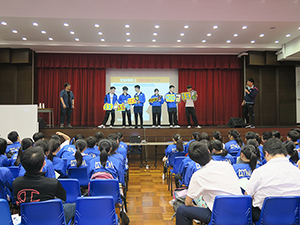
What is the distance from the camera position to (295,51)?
330 inches

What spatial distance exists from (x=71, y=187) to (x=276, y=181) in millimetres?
1884

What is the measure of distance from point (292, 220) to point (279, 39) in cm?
817

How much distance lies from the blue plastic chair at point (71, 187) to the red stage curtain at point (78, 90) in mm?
7989

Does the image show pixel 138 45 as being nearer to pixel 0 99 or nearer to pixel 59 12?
pixel 59 12

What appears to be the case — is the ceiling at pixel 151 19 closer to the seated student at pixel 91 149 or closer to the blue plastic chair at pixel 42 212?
the seated student at pixel 91 149

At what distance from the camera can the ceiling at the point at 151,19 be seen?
6.59 metres

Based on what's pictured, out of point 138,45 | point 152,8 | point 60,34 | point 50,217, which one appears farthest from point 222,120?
point 50,217

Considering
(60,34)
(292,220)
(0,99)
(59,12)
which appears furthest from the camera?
A: (0,99)

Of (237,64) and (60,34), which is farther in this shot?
(237,64)

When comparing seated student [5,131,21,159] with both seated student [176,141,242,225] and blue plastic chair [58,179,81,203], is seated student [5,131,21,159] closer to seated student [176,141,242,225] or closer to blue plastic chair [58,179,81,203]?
blue plastic chair [58,179,81,203]

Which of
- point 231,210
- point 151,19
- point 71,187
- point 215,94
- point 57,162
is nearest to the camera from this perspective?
point 231,210

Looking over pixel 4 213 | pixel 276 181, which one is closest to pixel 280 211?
pixel 276 181

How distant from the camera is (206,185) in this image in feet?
6.10

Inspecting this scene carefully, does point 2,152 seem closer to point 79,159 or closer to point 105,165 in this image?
point 79,159
